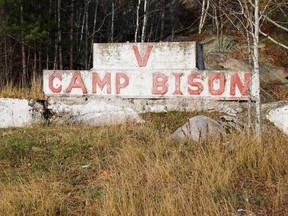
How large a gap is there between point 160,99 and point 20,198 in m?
5.26

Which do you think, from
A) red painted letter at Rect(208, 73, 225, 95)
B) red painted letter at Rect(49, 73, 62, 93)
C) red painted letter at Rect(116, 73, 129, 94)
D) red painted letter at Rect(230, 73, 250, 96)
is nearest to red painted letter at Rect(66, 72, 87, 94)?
red painted letter at Rect(49, 73, 62, 93)

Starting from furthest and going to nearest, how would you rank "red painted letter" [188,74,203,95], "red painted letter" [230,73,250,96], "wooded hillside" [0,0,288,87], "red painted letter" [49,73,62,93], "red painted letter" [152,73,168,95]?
"wooded hillside" [0,0,288,87]
"red painted letter" [49,73,62,93]
"red painted letter" [152,73,168,95]
"red painted letter" [188,74,203,95]
"red painted letter" [230,73,250,96]

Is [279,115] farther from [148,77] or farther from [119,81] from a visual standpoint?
[119,81]

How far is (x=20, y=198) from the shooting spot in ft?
13.4

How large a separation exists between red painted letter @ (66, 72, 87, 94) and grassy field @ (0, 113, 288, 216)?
9.05ft

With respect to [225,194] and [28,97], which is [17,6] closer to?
[28,97]

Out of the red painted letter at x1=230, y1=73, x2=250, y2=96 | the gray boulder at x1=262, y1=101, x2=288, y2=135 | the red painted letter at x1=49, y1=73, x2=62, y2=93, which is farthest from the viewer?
the red painted letter at x1=49, y1=73, x2=62, y2=93

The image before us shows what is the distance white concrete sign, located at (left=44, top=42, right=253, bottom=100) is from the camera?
8758 mm

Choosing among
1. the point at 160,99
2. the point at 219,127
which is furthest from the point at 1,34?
the point at 219,127

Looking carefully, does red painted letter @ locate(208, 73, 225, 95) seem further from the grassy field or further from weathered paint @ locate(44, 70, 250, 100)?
the grassy field

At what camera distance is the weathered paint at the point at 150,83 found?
28.6ft

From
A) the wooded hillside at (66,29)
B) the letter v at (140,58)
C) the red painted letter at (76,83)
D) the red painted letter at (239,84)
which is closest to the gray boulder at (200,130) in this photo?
the red painted letter at (239,84)

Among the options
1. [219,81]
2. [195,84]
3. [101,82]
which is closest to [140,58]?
[101,82]

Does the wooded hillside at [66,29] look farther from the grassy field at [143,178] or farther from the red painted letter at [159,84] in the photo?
the grassy field at [143,178]
